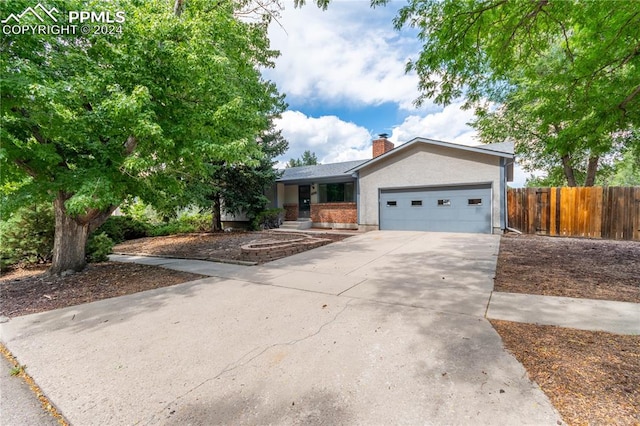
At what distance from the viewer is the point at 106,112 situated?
5254 mm

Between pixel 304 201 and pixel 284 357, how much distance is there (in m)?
15.8

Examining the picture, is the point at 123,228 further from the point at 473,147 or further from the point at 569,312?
the point at 569,312

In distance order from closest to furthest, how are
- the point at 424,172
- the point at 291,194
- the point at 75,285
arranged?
1. the point at 75,285
2. the point at 424,172
3. the point at 291,194

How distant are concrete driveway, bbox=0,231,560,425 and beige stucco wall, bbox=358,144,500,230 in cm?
744

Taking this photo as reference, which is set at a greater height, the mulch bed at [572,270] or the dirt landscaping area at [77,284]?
the mulch bed at [572,270]

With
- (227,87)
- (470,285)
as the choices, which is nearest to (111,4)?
(227,87)

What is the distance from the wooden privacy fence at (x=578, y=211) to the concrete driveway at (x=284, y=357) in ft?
26.2

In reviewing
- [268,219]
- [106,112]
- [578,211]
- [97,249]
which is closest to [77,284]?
[97,249]

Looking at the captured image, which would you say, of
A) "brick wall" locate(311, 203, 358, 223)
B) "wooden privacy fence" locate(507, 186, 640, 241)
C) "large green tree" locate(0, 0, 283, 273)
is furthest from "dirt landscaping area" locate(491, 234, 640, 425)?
"brick wall" locate(311, 203, 358, 223)

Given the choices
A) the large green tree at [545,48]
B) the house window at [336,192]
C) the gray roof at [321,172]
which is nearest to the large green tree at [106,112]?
the large green tree at [545,48]

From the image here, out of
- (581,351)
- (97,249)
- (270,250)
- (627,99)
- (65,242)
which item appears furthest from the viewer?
(97,249)

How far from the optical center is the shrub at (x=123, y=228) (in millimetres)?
13680

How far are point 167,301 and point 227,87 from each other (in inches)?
209

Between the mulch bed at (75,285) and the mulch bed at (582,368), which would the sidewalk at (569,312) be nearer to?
the mulch bed at (582,368)
